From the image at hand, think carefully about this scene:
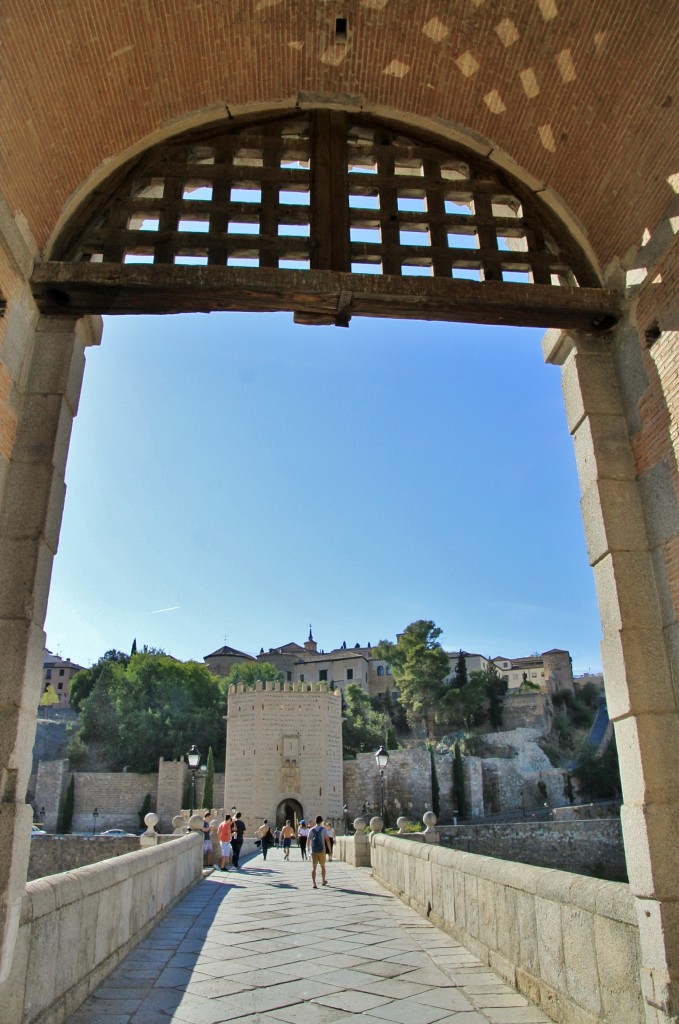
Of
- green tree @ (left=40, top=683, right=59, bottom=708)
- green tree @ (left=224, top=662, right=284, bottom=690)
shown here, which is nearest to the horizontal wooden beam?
green tree @ (left=224, top=662, right=284, bottom=690)

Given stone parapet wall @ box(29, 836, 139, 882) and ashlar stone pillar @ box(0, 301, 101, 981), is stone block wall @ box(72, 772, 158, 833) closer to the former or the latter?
stone parapet wall @ box(29, 836, 139, 882)

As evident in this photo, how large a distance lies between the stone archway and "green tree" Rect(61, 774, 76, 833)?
43.8ft

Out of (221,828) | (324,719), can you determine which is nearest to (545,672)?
(324,719)

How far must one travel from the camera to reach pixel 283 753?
3738 centimetres

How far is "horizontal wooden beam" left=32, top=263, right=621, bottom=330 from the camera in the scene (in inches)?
188

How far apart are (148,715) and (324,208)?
4667cm

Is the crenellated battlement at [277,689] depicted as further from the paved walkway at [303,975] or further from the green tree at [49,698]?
the green tree at [49,698]

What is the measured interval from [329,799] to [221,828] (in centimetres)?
2260

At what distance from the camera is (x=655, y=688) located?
13.6 ft

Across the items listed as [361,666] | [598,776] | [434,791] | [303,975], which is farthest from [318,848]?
[361,666]

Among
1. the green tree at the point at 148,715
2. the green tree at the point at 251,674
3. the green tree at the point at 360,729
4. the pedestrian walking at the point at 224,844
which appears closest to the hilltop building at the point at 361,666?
the green tree at the point at 251,674

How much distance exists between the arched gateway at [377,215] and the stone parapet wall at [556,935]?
206 mm

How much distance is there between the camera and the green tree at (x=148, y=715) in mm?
46875

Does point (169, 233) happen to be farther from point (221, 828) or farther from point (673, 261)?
point (221, 828)
